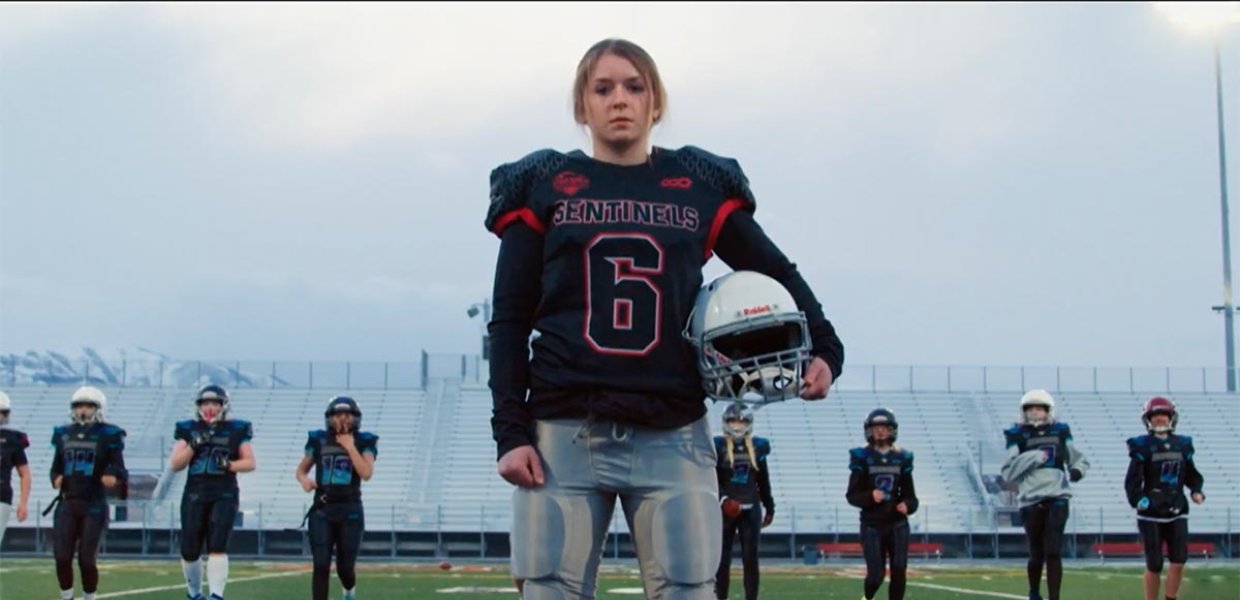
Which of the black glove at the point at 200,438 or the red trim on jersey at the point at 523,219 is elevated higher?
the red trim on jersey at the point at 523,219

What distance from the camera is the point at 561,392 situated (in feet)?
12.7

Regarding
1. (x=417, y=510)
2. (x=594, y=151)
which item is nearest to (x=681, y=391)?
(x=594, y=151)

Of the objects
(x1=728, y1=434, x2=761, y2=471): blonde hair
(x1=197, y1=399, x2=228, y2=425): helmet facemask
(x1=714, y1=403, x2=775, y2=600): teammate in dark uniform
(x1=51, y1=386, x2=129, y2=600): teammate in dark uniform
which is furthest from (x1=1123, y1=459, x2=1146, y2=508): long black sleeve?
(x1=51, y1=386, x2=129, y2=600): teammate in dark uniform

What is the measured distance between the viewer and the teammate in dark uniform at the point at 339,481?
39.5 ft

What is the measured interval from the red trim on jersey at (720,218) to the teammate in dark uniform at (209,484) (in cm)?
829

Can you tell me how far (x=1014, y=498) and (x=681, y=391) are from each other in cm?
2765

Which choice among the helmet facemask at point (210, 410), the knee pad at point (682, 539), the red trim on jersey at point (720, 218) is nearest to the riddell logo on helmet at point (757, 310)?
the red trim on jersey at point (720, 218)

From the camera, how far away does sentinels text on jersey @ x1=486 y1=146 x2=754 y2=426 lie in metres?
3.83

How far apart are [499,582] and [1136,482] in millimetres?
8058

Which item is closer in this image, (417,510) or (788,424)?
(417,510)

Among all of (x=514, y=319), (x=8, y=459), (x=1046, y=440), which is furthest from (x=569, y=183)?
(x=8, y=459)

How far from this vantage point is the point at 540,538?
12.5 ft

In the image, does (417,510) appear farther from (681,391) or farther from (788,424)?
(681,391)

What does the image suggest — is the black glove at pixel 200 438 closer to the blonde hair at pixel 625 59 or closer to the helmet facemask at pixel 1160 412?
the helmet facemask at pixel 1160 412
